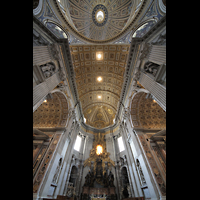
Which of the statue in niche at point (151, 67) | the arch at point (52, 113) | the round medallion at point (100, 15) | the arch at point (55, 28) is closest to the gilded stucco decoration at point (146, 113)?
the statue in niche at point (151, 67)

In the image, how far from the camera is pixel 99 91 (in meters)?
18.8

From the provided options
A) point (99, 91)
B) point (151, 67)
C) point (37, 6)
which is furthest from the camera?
point (99, 91)

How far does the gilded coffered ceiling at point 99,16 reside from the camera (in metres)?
10.5

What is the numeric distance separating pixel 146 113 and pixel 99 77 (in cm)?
935

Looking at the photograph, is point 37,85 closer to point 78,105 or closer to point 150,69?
point 150,69

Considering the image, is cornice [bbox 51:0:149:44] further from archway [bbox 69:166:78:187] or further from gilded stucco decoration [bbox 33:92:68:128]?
archway [bbox 69:166:78:187]

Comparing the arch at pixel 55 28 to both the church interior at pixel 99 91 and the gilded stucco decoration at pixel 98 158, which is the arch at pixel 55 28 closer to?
the church interior at pixel 99 91

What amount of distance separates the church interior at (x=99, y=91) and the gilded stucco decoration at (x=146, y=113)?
0.11 metres

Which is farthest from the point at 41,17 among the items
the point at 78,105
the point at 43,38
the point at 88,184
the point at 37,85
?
the point at 88,184

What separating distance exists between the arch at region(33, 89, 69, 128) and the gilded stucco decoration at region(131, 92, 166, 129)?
8.54 meters

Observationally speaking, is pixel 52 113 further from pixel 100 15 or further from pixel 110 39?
pixel 100 15

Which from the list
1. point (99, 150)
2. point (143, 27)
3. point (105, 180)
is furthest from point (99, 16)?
point (105, 180)
